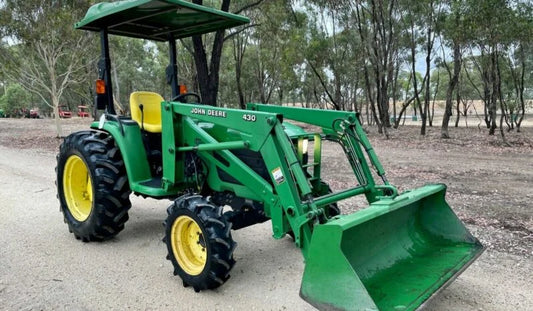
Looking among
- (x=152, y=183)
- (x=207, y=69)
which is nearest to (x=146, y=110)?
(x=152, y=183)

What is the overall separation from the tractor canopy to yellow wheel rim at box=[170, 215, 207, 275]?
206cm

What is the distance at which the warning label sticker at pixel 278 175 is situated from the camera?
3.14 metres

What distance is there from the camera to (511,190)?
704cm

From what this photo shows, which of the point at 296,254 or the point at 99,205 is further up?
the point at 99,205

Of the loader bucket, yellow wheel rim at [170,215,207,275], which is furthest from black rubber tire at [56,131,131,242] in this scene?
the loader bucket

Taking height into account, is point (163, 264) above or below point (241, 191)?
below

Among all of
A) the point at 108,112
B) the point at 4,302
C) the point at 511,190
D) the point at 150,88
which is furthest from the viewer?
the point at 150,88

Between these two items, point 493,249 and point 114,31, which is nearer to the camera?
point 493,249

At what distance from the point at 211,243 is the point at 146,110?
87.8 inches

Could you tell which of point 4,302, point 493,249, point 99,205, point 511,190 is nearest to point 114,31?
Answer: point 99,205

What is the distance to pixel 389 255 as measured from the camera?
11.2 feet

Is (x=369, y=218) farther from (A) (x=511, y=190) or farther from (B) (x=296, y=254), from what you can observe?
A: (A) (x=511, y=190)

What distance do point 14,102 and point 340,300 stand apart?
64.7 meters

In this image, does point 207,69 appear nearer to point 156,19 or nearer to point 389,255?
point 156,19
